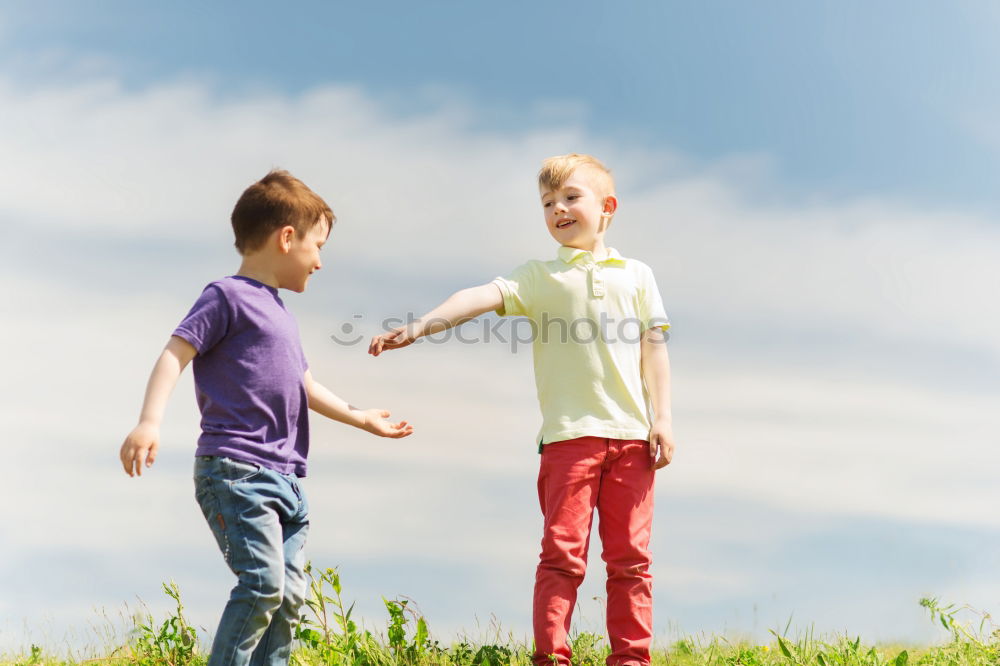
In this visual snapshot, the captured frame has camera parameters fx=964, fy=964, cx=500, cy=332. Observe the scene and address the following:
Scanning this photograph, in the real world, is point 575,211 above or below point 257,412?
above

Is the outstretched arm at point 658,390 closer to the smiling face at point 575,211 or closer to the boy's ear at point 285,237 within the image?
the smiling face at point 575,211

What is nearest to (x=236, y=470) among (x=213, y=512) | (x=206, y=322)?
(x=213, y=512)

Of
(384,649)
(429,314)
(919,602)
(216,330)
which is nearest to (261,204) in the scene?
(216,330)

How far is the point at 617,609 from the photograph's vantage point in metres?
5.13

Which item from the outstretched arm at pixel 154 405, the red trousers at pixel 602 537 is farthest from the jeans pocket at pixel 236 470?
the red trousers at pixel 602 537

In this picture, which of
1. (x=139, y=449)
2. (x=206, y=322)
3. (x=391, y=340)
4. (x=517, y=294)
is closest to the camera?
(x=139, y=449)

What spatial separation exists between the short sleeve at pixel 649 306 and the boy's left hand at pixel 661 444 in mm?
586

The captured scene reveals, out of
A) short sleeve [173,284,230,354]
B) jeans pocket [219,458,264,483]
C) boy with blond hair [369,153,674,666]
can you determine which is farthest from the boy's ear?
jeans pocket [219,458,264,483]

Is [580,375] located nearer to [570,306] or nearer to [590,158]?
[570,306]

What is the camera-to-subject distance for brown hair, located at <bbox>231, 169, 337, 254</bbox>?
4598 mm

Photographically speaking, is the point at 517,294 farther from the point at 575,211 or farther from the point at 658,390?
the point at 658,390

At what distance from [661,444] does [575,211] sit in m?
1.37

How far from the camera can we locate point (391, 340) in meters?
4.75

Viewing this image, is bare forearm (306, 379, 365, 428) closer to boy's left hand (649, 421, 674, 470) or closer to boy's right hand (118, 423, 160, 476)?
boy's right hand (118, 423, 160, 476)
